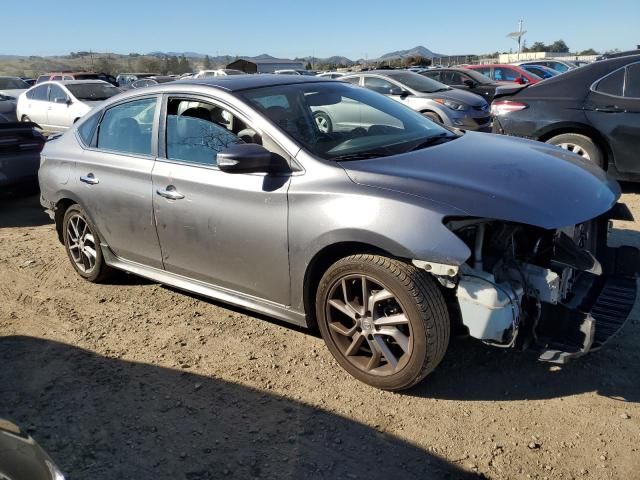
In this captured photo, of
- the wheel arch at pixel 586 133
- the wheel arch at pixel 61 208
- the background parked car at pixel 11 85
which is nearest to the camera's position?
the wheel arch at pixel 61 208

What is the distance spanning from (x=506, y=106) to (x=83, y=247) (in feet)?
17.3

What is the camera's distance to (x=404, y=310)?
296cm

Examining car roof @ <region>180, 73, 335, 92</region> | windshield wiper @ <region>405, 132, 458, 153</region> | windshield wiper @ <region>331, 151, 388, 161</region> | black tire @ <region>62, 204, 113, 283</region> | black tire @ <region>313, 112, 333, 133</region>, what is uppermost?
car roof @ <region>180, 73, 335, 92</region>

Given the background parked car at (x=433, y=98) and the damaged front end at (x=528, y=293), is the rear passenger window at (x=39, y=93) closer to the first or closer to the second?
the background parked car at (x=433, y=98)

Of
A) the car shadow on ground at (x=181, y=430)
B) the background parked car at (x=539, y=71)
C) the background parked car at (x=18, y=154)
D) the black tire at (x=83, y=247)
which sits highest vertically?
the background parked car at (x=539, y=71)

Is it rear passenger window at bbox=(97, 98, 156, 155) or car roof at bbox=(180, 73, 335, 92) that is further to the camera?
rear passenger window at bbox=(97, 98, 156, 155)

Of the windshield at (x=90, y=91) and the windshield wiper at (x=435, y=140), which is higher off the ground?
the windshield at (x=90, y=91)

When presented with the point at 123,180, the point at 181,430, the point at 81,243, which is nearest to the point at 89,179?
the point at 123,180

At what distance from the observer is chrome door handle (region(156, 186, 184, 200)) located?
3.80 meters

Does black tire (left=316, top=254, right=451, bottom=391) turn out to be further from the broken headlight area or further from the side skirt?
the side skirt

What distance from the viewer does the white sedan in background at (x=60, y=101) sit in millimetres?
13227

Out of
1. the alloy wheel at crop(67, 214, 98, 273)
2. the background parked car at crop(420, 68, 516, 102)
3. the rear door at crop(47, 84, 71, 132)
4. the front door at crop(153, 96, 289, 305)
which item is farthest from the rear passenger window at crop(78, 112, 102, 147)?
the background parked car at crop(420, 68, 516, 102)

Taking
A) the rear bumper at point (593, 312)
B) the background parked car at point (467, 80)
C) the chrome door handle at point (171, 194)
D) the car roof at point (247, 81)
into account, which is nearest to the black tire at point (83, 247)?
the chrome door handle at point (171, 194)

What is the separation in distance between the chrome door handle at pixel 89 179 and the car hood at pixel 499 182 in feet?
7.45
